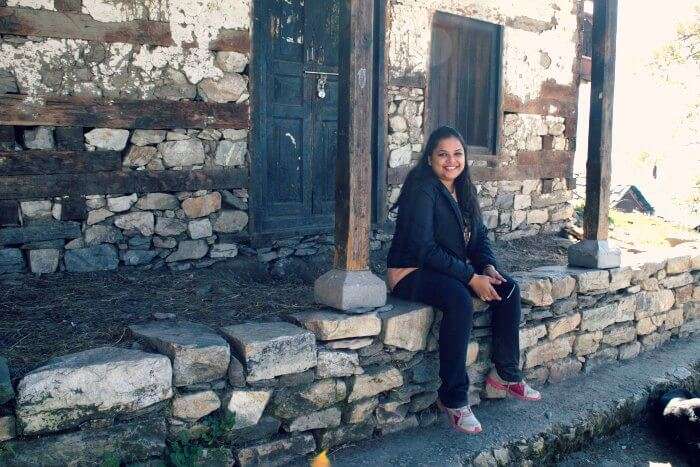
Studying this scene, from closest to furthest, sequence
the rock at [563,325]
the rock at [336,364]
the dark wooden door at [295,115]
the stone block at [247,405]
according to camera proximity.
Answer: the stone block at [247,405], the rock at [336,364], the rock at [563,325], the dark wooden door at [295,115]

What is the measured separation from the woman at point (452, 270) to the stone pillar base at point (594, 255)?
1.43 metres

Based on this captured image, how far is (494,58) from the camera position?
6871 millimetres

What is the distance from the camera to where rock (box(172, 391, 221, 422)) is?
2.92 metres

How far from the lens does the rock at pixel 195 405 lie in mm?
2920

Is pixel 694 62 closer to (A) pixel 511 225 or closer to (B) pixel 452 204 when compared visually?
(A) pixel 511 225

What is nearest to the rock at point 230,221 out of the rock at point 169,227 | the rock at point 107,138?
the rock at point 169,227

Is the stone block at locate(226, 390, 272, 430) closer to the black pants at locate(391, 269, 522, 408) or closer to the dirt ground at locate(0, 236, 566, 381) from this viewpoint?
the dirt ground at locate(0, 236, 566, 381)

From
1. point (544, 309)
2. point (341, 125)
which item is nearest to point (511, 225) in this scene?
point (544, 309)

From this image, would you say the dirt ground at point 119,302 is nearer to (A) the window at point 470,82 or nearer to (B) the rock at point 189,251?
(B) the rock at point 189,251

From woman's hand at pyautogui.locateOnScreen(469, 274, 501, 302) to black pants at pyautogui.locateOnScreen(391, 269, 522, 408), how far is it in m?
0.05

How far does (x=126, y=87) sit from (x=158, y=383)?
2465 mm

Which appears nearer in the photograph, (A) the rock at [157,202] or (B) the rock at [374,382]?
(B) the rock at [374,382]

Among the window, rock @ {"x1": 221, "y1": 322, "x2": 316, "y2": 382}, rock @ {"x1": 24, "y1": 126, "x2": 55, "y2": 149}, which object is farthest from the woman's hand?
the window

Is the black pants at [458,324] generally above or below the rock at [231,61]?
below
